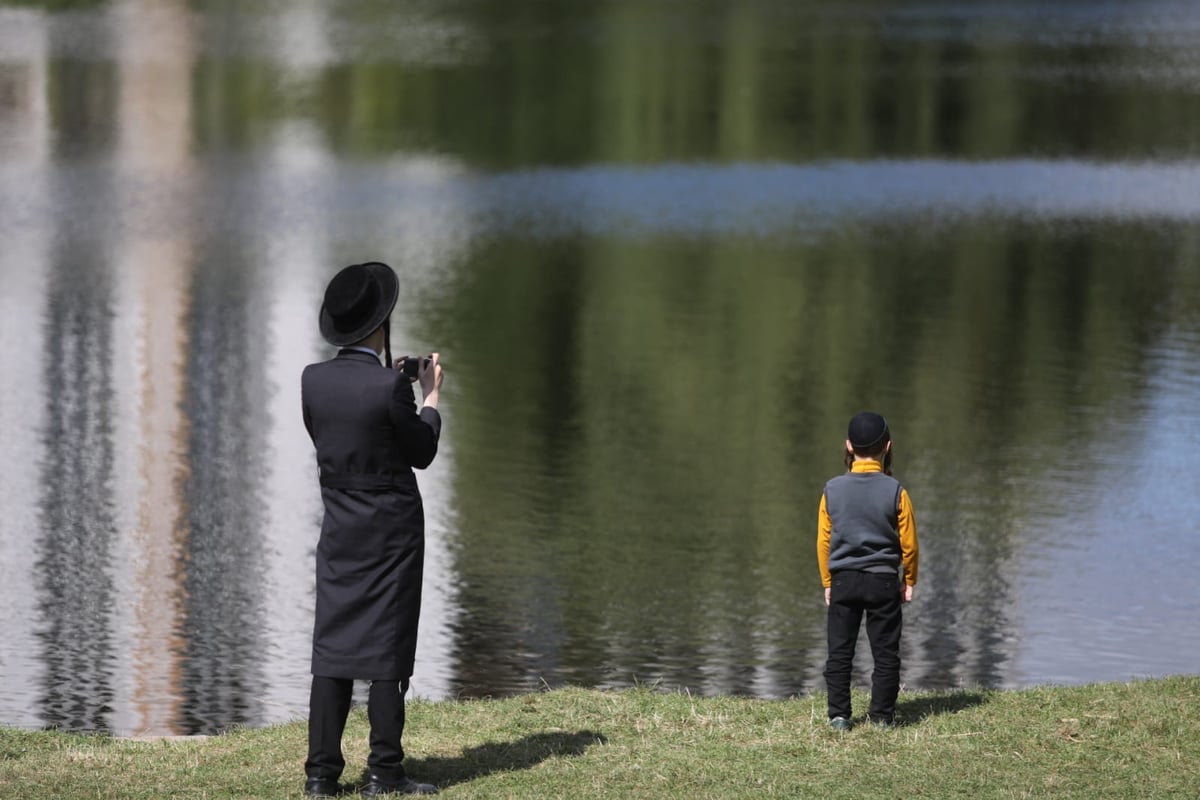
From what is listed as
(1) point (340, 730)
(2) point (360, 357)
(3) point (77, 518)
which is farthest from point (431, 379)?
(3) point (77, 518)

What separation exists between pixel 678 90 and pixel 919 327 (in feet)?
126

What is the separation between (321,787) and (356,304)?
2.00 m

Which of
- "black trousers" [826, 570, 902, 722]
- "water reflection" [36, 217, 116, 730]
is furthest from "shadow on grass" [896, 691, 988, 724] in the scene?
"water reflection" [36, 217, 116, 730]

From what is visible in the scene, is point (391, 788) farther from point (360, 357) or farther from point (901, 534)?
point (901, 534)

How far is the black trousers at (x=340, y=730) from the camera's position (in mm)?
7816

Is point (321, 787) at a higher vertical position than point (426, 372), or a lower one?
lower

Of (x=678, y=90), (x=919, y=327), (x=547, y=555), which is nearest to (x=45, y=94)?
(x=678, y=90)

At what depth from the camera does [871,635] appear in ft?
29.5

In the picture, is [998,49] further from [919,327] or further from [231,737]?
[231,737]

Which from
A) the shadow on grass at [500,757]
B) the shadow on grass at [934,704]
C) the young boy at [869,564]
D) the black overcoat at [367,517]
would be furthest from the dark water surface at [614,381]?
the black overcoat at [367,517]

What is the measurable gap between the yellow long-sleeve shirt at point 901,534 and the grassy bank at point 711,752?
2.35ft

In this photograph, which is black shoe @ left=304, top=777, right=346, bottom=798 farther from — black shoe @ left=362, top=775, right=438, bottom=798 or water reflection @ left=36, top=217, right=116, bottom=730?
water reflection @ left=36, top=217, right=116, bottom=730

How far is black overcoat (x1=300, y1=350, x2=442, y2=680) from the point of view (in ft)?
25.7

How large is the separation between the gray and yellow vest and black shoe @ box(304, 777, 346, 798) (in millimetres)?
2654
